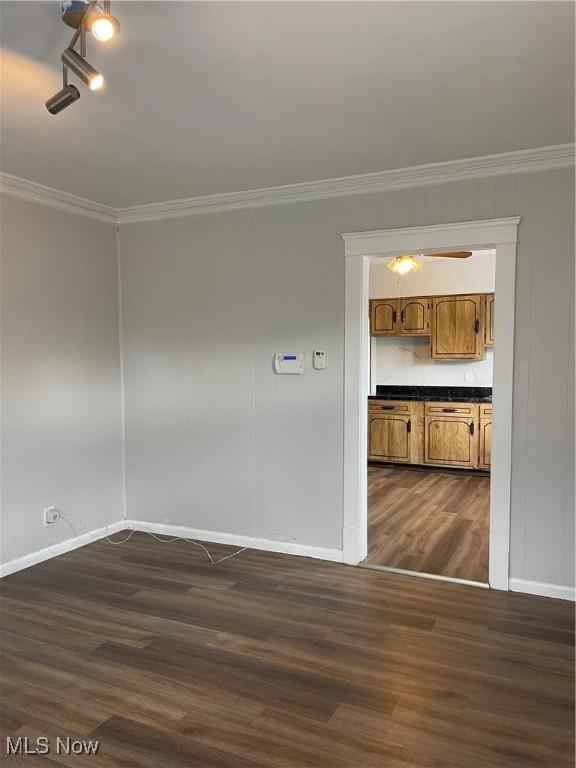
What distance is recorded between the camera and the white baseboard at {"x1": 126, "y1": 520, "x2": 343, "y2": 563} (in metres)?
4.04

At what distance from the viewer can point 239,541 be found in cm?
433

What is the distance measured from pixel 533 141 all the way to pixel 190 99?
183 centimetres

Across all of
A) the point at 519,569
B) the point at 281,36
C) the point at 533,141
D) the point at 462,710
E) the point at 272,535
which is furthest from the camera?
the point at 272,535

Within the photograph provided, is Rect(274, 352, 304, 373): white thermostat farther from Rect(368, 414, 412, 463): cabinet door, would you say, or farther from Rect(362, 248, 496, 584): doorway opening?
Rect(368, 414, 412, 463): cabinet door

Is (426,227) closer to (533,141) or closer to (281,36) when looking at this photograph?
(533,141)

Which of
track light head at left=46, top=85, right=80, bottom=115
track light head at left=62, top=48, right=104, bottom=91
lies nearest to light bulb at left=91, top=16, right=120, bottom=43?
track light head at left=62, top=48, right=104, bottom=91

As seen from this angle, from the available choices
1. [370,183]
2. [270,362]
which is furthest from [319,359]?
[370,183]

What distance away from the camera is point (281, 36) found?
6.91 feet

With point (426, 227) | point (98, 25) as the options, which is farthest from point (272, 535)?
point (98, 25)

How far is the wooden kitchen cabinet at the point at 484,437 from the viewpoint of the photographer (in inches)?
265

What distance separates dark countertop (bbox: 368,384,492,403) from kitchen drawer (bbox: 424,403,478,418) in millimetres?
62

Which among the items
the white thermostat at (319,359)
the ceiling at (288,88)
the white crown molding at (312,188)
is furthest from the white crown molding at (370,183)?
the white thermostat at (319,359)

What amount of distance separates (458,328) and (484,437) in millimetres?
1353

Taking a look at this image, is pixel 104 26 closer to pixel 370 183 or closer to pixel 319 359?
pixel 370 183
